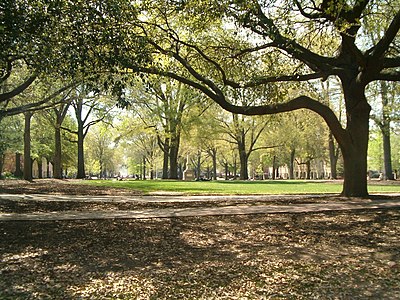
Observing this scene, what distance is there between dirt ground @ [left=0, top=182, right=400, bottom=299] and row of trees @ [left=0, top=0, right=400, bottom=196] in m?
3.13

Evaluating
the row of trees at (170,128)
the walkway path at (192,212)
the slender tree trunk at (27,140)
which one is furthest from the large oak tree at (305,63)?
the slender tree trunk at (27,140)

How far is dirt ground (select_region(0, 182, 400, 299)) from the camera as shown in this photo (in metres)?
4.72

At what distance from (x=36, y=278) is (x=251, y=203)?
322 inches

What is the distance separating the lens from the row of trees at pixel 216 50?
7.70 meters

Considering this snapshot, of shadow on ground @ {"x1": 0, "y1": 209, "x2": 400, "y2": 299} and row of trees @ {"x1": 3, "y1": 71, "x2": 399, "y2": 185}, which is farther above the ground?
row of trees @ {"x1": 3, "y1": 71, "x2": 399, "y2": 185}

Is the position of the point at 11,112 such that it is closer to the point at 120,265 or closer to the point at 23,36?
the point at 23,36

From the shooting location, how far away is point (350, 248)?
22.1ft

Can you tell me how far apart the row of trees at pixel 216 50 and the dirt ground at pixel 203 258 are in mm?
3133

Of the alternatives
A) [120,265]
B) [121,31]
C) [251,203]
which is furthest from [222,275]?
[251,203]

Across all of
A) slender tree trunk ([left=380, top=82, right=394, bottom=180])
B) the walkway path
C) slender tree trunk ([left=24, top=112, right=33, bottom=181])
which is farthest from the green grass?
slender tree trunk ([left=380, top=82, right=394, bottom=180])

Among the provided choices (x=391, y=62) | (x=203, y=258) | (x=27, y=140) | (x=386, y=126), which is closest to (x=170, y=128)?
(x=27, y=140)

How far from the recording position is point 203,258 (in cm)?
608

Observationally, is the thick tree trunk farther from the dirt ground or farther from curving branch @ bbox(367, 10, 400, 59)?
the dirt ground

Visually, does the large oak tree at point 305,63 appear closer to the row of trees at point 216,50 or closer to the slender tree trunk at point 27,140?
the row of trees at point 216,50
